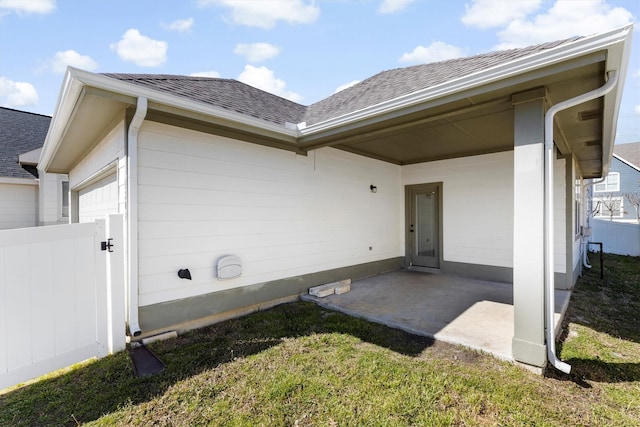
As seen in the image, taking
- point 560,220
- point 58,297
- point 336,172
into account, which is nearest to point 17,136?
point 58,297

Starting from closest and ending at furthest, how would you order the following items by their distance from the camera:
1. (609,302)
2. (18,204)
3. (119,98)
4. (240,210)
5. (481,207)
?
(119,98), (240,210), (609,302), (481,207), (18,204)

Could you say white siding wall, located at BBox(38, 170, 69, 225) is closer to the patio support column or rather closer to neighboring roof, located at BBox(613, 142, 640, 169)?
the patio support column

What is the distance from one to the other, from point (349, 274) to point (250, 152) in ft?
10.7

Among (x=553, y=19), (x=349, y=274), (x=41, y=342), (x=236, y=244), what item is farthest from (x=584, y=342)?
(x=41, y=342)

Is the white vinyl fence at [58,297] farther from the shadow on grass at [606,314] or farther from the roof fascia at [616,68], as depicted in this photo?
the roof fascia at [616,68]

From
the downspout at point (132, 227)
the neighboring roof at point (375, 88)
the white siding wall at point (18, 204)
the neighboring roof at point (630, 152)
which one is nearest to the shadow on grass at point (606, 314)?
the neighboring roof at point (375, 88)

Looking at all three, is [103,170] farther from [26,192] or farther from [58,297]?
[26,192]

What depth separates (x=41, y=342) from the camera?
8.93 feet

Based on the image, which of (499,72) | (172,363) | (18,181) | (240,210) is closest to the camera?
(499,72)

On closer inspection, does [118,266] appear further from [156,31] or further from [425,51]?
[425,51]

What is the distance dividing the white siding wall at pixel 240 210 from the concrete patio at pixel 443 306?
3.11 ft

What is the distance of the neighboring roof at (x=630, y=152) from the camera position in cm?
1942

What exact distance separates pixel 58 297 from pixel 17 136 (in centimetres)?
1097

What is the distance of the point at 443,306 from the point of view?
4.60 meters
